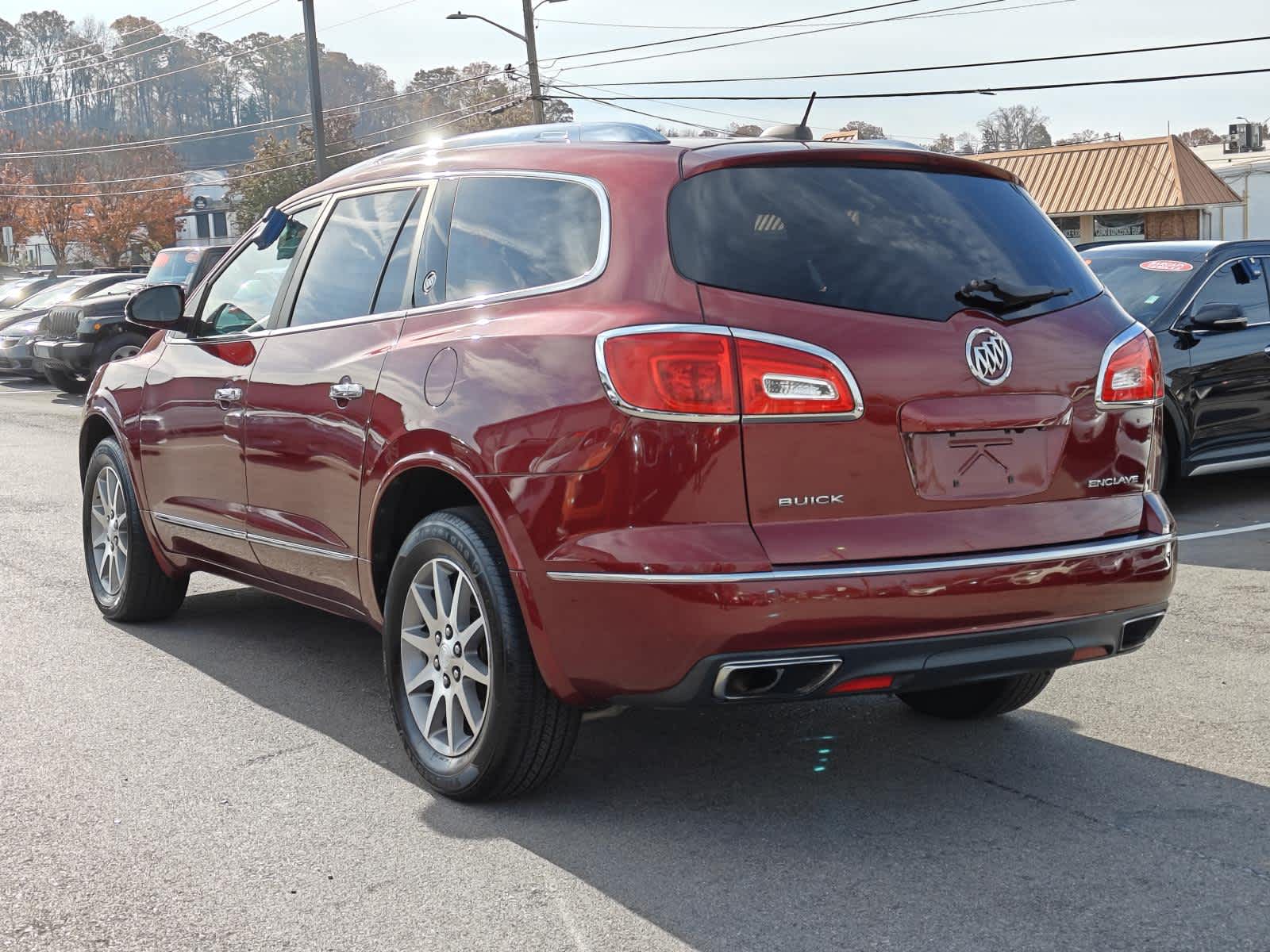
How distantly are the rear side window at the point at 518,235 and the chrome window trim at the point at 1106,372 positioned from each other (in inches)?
53.7

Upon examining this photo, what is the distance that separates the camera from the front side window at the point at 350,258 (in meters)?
4.93

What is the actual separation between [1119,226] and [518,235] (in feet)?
156

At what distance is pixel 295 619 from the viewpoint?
6.80m

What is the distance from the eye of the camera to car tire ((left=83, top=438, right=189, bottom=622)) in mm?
6461

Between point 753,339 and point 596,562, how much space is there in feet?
A: 2.15

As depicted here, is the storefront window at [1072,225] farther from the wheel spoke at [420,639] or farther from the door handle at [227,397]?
the wheel spoke at [420,639]

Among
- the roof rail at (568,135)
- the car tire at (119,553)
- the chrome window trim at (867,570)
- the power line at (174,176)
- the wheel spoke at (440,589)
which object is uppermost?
the power line at (174,176)

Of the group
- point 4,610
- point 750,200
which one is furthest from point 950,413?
point 4,610

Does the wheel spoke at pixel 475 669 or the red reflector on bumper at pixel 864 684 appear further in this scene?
the wheel spoke at pixel 475 669

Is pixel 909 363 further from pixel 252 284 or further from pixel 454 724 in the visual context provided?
pixel 252 284

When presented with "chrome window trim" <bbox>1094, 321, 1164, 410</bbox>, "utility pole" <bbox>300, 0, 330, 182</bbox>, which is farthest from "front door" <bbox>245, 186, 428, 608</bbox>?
"utility pole" <bbox>300, 0, 330, 182</bbox>

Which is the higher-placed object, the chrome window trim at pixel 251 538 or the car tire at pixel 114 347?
the chrome window trim at pixel 251 538

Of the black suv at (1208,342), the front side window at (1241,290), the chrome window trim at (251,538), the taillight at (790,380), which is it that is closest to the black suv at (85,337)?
the black suv at (1208,342)

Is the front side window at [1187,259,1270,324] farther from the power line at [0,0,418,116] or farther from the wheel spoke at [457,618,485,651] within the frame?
the power line at [0,0,418,116]
